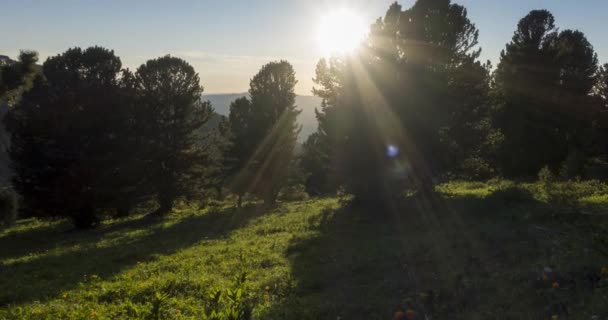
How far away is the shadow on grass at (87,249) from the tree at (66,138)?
2.54m

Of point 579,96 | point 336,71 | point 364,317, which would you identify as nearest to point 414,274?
point 364,317

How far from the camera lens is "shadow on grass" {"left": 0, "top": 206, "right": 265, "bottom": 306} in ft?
48.4

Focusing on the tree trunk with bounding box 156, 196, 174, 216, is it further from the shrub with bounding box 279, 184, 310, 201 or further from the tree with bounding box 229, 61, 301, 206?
the shrub with bounding box 279, 184, 310, 201

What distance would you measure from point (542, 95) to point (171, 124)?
2947cm

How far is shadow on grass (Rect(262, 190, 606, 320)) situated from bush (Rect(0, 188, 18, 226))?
3145 centimetres

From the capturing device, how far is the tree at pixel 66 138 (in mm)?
29312

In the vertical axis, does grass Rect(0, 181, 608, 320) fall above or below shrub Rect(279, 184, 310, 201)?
above

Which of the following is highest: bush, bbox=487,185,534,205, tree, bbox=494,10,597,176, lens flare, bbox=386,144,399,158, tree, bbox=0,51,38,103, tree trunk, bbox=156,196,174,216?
tree, bbox=0,51,38,103

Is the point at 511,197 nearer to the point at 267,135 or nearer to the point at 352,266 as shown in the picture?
the point at 352,266

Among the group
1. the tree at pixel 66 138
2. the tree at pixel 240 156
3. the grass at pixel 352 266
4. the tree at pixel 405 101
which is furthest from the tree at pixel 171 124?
the tree at pixel 405 101

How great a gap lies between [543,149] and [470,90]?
16.6 meters

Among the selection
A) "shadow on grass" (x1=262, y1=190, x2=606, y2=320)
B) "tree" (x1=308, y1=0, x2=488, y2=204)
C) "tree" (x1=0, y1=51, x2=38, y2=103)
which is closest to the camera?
→ "shadow on grass" (x1=262, y1=190, x2=606, y2=320)

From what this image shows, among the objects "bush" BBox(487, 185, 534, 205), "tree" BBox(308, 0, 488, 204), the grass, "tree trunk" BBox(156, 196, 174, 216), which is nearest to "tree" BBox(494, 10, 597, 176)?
"tree" BBox(308, 0, 488, 204)

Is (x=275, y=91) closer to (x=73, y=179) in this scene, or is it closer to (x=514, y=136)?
(x=73, y=179)
